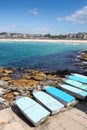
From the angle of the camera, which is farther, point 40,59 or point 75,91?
point 40,59

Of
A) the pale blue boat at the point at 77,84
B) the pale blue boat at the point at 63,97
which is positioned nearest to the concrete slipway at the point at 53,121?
the pale blue boat at the point at 63,97

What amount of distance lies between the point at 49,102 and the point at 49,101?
0.14 meters

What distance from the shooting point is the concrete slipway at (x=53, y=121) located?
396 inches

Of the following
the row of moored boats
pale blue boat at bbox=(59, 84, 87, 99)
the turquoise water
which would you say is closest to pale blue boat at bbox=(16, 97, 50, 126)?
the row of moored boats

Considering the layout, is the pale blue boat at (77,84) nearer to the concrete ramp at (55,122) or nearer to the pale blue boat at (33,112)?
the concrete ramp at (55,122)

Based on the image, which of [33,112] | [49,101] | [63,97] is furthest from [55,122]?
[63,97]

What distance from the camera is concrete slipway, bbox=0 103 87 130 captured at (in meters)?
10.1

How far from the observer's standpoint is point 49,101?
476 inches

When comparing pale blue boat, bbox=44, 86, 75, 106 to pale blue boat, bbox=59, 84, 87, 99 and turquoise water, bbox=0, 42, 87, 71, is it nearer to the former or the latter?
pale blue boat, bbox=59, 84, 87, 99

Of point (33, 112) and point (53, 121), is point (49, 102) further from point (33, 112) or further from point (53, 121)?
point (33, 112)

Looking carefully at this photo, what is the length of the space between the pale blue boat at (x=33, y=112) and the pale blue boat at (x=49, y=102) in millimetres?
452

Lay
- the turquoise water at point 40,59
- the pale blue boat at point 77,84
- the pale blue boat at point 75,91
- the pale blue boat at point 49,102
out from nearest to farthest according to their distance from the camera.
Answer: the pale blue boat at point 49,102 → the pale blue boat at point 75,91 → the pale blue boat at point 77,84 → the turquoise water at point 40,59

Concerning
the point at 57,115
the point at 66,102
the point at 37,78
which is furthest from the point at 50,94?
the point at 37,78

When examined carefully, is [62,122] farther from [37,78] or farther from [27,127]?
[37,78]
